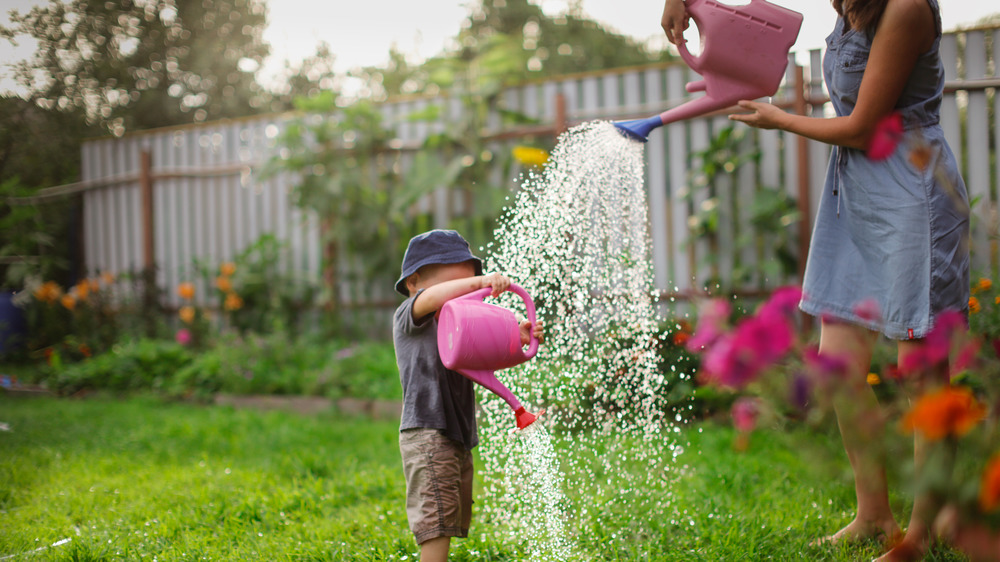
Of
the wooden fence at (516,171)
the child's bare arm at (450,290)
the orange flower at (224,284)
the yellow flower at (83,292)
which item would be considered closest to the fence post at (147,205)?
the wooden fence at (516,171)

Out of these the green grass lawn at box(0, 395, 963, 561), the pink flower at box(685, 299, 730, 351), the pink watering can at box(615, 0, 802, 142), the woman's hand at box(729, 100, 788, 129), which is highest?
the pink watering can at box(615, 0, 802, 142)

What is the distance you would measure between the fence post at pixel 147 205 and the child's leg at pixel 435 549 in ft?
17.4

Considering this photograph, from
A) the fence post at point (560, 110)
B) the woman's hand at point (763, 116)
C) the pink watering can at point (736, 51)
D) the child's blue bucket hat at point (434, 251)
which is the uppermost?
the fence post at point (560, 110)

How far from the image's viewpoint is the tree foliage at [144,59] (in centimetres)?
443

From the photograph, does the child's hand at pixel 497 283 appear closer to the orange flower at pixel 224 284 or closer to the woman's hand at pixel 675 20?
the woman's hand at pixel 675 20

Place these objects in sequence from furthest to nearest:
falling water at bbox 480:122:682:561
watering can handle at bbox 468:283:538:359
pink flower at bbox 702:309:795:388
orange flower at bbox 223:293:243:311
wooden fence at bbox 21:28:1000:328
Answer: orange flower at bbox 223:293:243:311
wooden fence at bbox 21:28:1000:328
falling water at bbox 480:122:682:561
watering can handle at bbox 468:283:538:359
pink flower at bbox 702:309:795:388

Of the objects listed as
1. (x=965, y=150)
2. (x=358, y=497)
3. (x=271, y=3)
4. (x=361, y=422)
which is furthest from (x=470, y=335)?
(x=271, y=3)

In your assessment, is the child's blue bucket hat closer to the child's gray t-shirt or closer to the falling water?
the child's gray t-shirt

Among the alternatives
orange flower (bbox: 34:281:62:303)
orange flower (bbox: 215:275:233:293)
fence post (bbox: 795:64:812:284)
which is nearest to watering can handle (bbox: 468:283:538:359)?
fence post (bbox: 795:64:812:284)

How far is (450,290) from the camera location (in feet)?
5.24

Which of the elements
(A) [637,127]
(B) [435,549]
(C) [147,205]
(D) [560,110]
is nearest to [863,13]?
(A) [637,127]

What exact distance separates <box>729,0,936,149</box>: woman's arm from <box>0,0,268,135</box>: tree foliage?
383 cm

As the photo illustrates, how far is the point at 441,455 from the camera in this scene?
1648 millimetres

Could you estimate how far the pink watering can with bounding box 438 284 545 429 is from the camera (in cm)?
150
